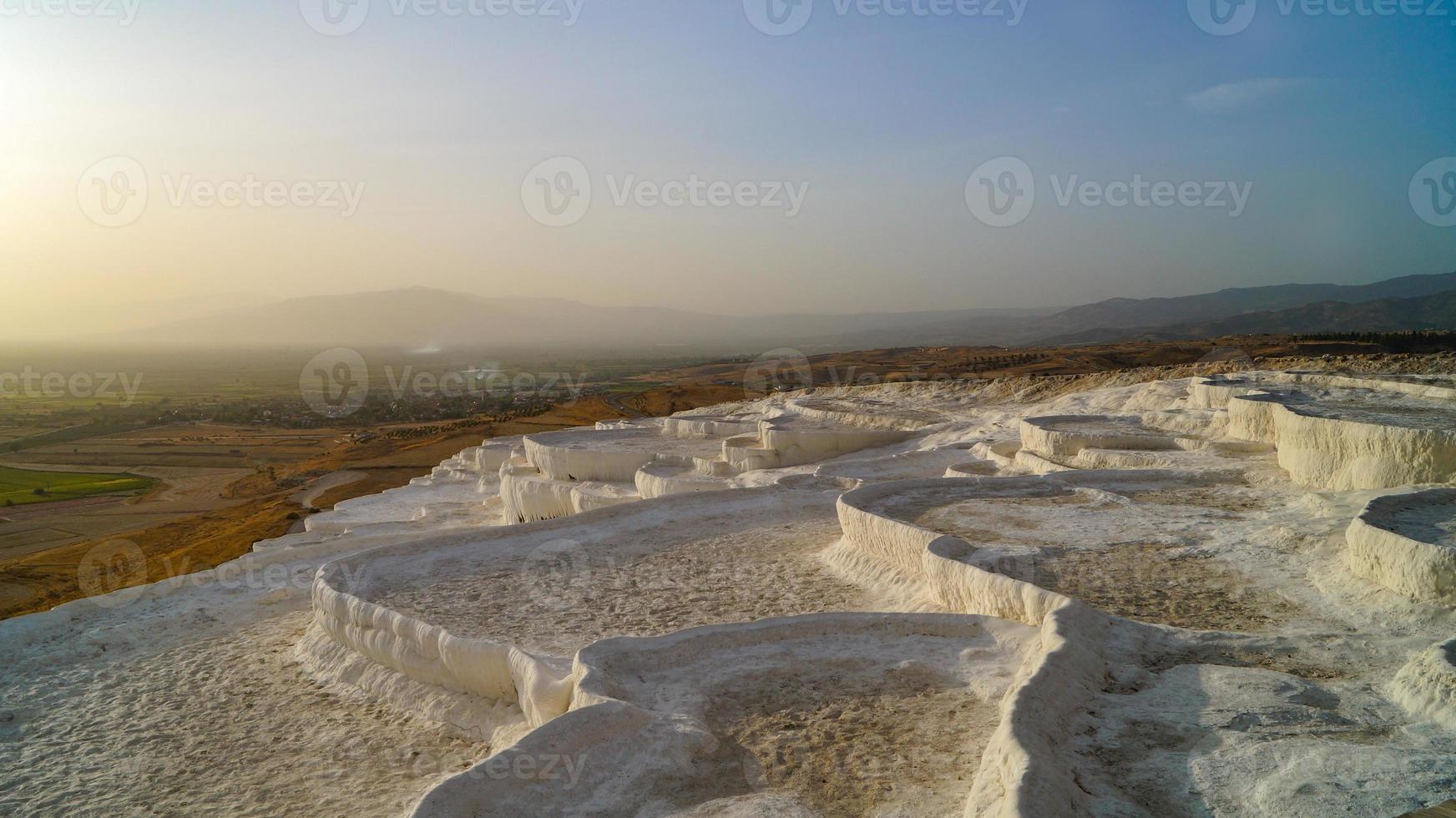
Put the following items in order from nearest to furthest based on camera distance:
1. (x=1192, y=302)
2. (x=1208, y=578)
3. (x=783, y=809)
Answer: (x=783, y=809) < (x=1208, y=578) < (x=1192, y=302)

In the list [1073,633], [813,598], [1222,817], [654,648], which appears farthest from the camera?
[813,598]

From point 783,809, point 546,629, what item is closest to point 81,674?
point 546,629

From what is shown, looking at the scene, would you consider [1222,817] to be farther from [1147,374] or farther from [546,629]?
[1147,374]

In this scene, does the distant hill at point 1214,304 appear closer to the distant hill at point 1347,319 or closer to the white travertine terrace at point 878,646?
the distant hill at point 1347,319
